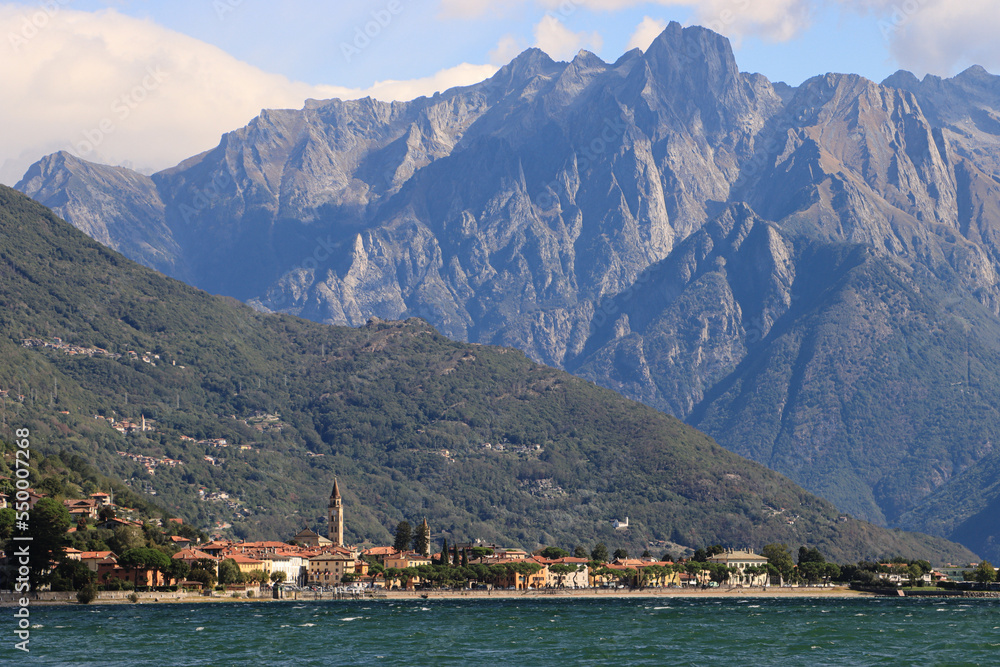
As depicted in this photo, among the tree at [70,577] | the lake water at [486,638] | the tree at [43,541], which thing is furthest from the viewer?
the tree at [70,577]

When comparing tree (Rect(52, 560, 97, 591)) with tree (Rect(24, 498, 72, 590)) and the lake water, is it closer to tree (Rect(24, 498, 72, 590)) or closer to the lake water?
tree (Rect(24, 498, 72, 590))

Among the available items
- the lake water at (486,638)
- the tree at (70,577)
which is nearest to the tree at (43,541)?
the tree at (70,577)

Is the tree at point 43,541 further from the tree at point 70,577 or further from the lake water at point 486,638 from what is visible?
the lake water at point 486,638

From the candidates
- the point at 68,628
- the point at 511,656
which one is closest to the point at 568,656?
the point at 511,656

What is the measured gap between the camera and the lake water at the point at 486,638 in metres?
132

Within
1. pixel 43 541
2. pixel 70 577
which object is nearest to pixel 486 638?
pixel 43 541

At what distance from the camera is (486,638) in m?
154

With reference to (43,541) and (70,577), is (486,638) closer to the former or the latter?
(43,541)

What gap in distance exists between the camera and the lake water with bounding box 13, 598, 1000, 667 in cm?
13212

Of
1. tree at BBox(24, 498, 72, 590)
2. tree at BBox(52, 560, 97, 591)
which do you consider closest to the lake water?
tree at BBox(52, 560, 97, 591)

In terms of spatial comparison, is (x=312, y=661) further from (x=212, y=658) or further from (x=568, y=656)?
(x=568, y=656)

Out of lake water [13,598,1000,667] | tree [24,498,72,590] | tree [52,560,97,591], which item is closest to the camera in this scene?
lake water [13,598,1000,667]

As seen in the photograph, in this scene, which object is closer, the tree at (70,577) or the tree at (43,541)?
the tree at (43,541)

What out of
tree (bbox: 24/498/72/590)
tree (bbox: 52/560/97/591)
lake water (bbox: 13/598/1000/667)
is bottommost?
lake water (bbox: 13/598/1000/667)
